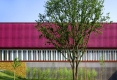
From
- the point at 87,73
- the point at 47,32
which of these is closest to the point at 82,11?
the point at 47,32

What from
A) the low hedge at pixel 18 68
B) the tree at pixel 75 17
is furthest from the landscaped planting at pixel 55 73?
the tree at pixel 75 17

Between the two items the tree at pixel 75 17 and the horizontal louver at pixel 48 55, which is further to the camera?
the horizontal louver at pixel 48 55

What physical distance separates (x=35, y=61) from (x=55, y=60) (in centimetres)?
436

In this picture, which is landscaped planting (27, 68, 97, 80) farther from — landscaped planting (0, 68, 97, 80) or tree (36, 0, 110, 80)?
tree (36, 0, 110, 80)

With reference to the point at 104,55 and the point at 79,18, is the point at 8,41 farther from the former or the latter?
the point at 79,18

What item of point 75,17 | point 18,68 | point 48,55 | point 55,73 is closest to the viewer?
point 75,17

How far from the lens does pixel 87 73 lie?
7238 cm

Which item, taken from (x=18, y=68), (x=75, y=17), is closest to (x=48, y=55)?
(x=18, y=68)

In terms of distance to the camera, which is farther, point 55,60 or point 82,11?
point 55,60

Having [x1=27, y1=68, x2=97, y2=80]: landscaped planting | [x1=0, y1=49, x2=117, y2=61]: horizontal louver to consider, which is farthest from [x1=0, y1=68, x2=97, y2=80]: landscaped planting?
[x1=0, y1=49, x2=117, y2=61]: horizontal louver

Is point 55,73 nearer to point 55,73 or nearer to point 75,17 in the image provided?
point 55,73

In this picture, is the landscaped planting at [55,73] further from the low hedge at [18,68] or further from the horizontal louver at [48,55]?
the horizontal louver at [48,55]

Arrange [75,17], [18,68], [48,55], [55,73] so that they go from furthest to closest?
[48,55], [18,68], [55,73], [75,17]

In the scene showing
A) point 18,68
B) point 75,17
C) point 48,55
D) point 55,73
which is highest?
point 75,17
